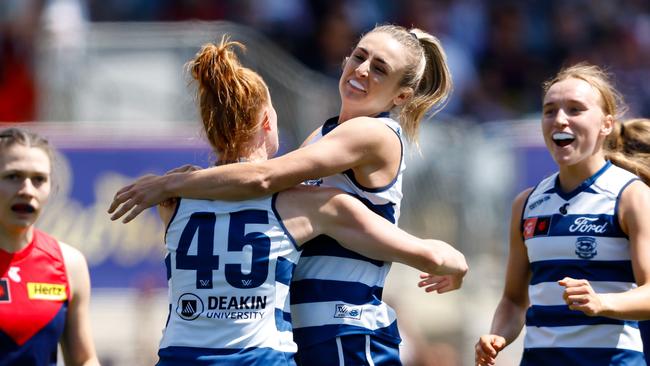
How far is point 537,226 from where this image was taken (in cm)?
454

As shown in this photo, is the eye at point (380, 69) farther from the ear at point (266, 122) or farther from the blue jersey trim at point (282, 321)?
the blue jersey trim at point (282, 321)

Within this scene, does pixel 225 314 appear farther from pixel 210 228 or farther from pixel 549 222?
pixel 549 222

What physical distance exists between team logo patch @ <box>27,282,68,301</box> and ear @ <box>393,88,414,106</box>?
154 cm

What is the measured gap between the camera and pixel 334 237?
3.94 m

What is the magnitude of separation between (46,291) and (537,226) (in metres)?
1.95

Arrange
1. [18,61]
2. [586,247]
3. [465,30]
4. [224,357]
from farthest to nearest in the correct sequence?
[465,30]
[18,61]
[586,247]
[224,357]

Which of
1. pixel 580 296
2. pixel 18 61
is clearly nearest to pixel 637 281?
pixel 580 296

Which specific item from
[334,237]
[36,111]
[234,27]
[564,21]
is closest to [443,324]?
[234,27]

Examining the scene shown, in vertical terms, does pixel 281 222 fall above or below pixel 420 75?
below

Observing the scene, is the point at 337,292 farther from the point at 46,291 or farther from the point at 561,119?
Result: the point at 46,291

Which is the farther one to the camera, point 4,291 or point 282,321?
point 4,291

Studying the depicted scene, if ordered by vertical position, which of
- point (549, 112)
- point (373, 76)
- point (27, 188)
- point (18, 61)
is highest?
point (18, 61)

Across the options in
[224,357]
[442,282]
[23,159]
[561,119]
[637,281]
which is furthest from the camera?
[23,159]

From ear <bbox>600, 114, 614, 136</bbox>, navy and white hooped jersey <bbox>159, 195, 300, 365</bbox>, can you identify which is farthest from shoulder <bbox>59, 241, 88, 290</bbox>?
ear <bbox>600, 114, 614, 136</bbox>
